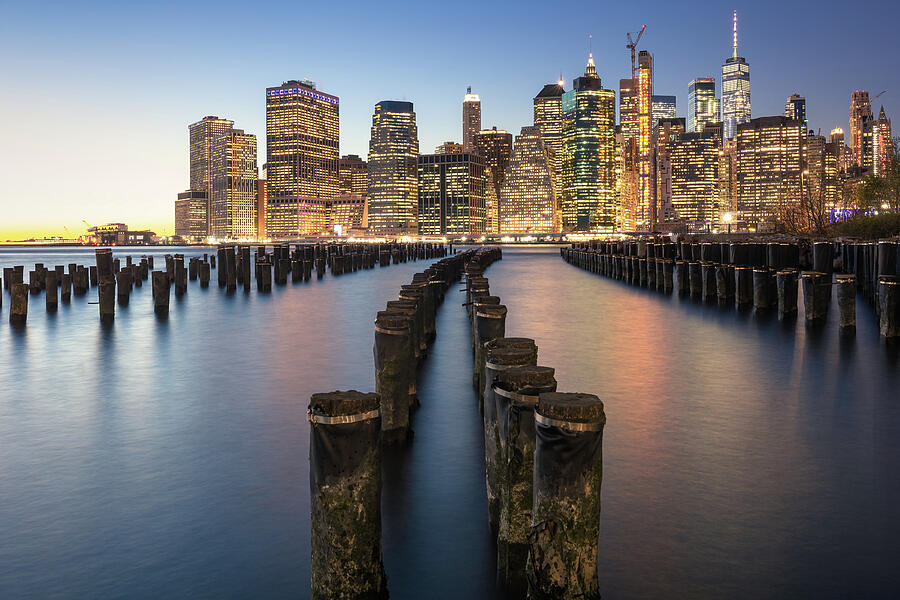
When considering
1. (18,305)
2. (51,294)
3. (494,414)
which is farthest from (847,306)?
(51,294)

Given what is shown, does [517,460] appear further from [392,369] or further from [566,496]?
[392,369]

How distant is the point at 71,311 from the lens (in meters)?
28.9

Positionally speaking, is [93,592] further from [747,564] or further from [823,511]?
[823,511]

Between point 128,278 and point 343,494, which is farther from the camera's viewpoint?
point 128,278

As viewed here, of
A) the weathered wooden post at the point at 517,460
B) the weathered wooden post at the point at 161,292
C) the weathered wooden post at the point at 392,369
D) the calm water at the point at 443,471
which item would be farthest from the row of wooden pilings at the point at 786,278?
the weathered wooden post at the point at 161,292

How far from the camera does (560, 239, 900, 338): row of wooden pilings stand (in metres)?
17.9

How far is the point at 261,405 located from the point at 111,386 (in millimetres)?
4185

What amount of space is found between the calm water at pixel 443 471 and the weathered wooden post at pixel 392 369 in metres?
0.46

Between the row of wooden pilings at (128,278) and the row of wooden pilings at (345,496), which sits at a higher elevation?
the row of wooden pilings at (128,278)

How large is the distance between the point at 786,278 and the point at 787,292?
1.41 ft

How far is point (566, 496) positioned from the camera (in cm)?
462

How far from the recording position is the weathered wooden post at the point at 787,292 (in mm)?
21422

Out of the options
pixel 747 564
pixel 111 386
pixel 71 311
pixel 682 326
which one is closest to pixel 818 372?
pixel 682 326

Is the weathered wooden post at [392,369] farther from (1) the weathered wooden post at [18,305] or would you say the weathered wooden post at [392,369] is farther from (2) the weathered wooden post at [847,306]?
(1) the weathered wooden post at [18,305]
